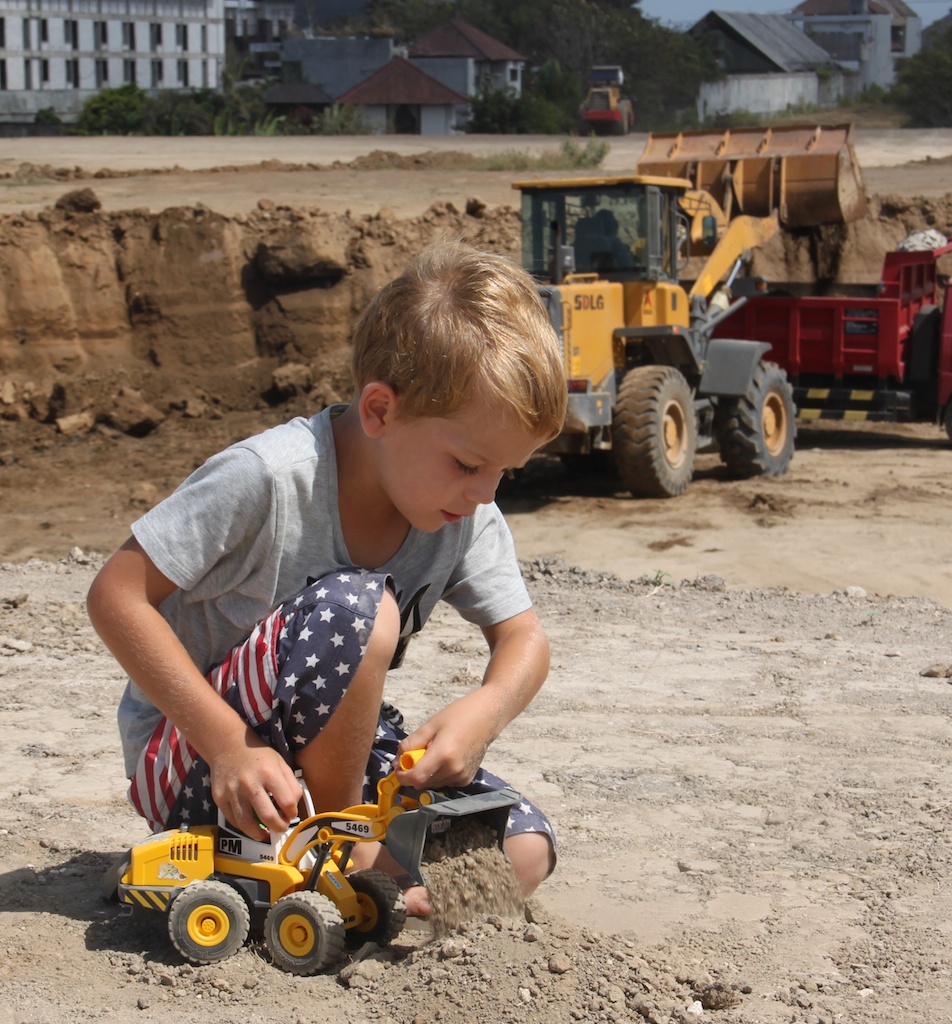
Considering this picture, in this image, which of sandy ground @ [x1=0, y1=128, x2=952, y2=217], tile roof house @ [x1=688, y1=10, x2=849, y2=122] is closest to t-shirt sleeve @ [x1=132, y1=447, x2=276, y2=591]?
sandy ground @ [x1=0, y1=128, x2=952, y2=217]

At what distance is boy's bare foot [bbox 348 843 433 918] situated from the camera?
2.58 m

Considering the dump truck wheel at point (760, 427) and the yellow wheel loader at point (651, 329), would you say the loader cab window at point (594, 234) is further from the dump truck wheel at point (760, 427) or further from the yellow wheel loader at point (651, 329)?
the dump truck wheel at point (760, 427)

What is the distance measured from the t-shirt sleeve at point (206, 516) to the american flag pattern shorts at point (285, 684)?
0.56ft

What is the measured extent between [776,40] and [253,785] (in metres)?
80.2

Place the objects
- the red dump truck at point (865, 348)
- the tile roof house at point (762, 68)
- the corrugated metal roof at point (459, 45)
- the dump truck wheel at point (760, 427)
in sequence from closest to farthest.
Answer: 1. the dump truck wheel at point (760, 427)
2. the red dump truck at point (865, 348)
3. the tile roof house at point (762, 68)
4. the corrugated metal roof at point (459, 45)

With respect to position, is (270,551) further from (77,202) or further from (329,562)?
(77,202)

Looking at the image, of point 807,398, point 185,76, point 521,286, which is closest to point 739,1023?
point 521,286

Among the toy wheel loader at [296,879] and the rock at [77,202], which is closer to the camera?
the toy wheel loader at [296,879]

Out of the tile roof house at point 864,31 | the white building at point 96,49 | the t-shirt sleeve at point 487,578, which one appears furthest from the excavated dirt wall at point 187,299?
the tile roof house at point 864,31

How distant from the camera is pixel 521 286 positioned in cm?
246

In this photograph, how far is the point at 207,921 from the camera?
2.50 m

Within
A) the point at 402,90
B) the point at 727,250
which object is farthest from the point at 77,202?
the point at 402,90

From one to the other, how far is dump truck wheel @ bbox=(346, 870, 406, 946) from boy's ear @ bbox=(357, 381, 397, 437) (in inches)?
31.6

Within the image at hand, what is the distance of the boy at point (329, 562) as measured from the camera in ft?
7.78
